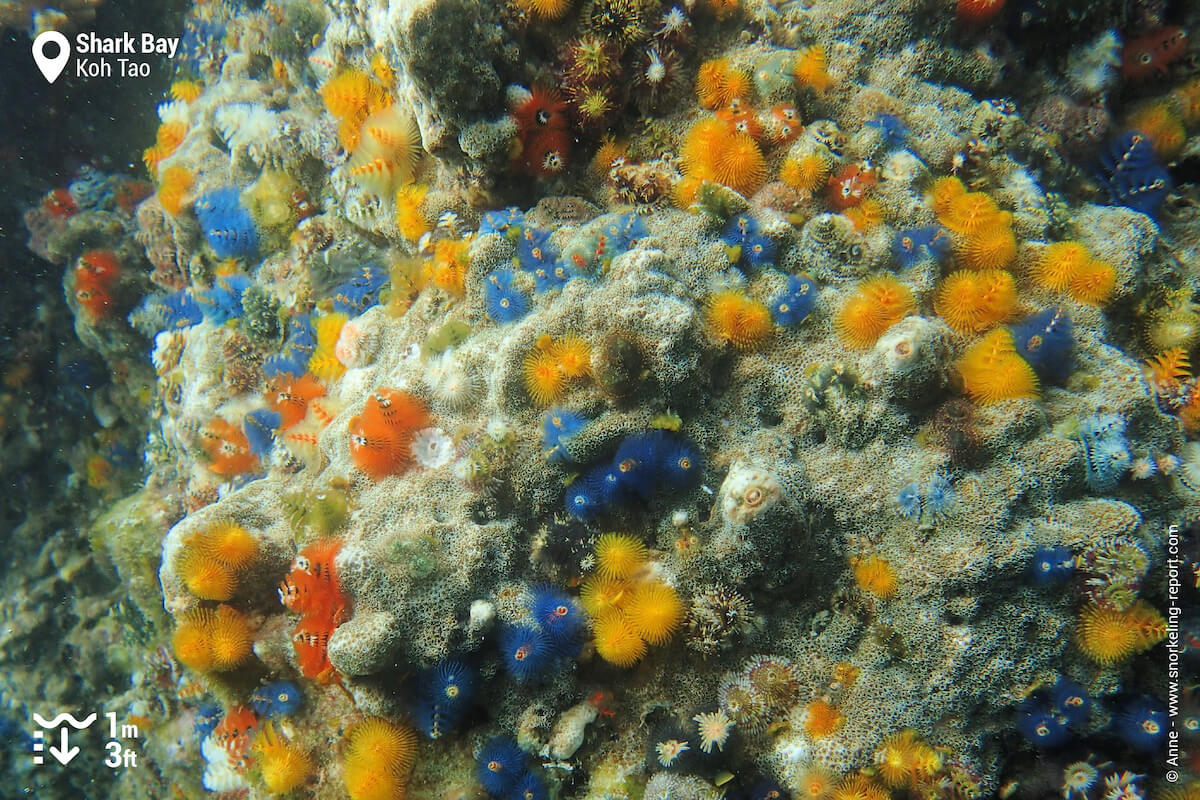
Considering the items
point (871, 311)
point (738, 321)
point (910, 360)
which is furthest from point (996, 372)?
point (738, 321)

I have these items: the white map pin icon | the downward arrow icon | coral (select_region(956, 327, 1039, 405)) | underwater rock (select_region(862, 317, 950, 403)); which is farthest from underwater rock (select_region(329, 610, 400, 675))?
the white map pin icon

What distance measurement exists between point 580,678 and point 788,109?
180 inches

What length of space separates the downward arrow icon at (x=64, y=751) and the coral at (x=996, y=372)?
12.8 m

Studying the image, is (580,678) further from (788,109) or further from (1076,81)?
(1076,81)

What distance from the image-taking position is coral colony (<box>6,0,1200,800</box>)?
376 centimetres

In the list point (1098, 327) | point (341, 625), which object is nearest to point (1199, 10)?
point (1098, 327)

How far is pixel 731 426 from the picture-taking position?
4.31 meters

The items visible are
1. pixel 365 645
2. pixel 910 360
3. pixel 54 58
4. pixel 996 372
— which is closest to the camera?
pixel 365 645

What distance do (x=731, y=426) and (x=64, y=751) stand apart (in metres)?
11.6

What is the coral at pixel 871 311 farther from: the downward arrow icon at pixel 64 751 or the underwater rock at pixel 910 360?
the downward arrow icon at pixel 64 751

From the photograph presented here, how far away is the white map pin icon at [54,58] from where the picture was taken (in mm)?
9133

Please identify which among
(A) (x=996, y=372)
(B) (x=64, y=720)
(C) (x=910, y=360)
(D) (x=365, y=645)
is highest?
(C) (x=910, y=360)

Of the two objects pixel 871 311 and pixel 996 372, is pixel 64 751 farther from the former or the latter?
pixel 996 372

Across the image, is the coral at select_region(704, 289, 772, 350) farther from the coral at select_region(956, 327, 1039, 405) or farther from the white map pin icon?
the white map pin icon
